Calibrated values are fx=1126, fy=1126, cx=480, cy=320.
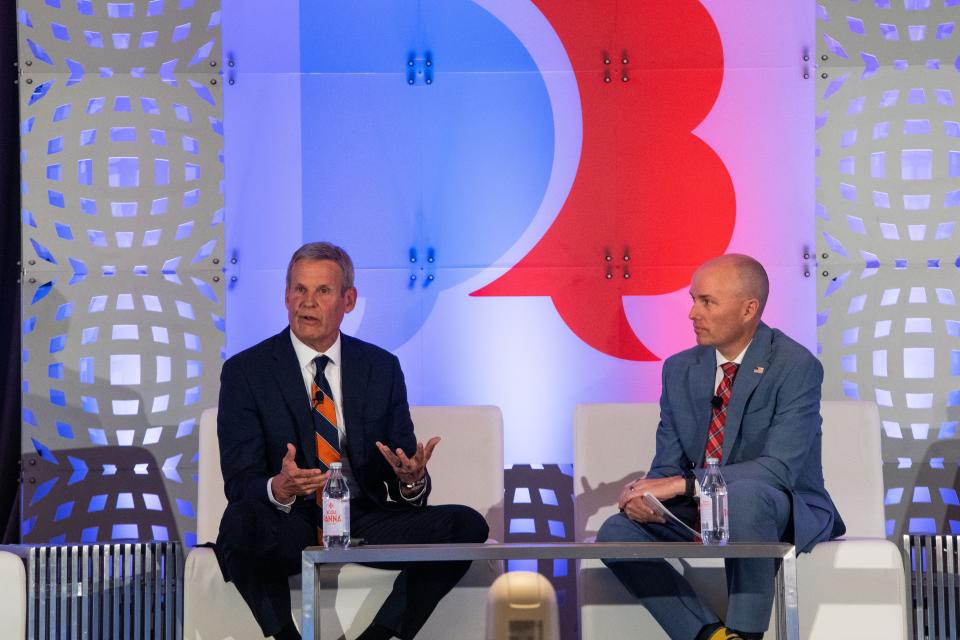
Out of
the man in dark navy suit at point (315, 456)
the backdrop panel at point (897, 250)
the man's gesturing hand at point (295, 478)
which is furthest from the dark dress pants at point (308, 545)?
the backdrop panel at point (897, 250)

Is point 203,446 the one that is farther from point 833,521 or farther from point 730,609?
point 833,521

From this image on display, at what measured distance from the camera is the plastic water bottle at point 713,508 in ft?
9.11

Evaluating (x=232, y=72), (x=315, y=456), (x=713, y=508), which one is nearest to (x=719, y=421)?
(x=713, y=508)

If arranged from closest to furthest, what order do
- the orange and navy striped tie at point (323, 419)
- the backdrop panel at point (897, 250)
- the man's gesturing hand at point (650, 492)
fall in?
the man's gesturing hand at point (650, 492) → the orange and navy striped tie at point (323, 419) → the backdrop panel at point (897, 250)

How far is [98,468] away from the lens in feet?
14.1

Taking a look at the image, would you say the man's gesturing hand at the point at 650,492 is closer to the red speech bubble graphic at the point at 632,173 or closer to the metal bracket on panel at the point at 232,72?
the red speech bubble graphic at the point at 632,173

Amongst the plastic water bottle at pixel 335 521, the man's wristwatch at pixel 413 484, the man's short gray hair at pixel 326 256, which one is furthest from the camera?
the man's short gray hair at pixel 326 256

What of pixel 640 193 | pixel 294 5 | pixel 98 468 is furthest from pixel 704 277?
pixel 98 468

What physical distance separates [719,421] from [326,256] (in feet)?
4.24

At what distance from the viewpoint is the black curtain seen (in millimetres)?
4379

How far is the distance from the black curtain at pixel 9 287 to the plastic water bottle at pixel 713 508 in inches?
110

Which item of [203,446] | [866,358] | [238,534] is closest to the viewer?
[238,534]

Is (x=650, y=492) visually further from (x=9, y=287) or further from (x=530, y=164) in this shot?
(x=9, y=287)

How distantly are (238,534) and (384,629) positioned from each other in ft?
1.53
